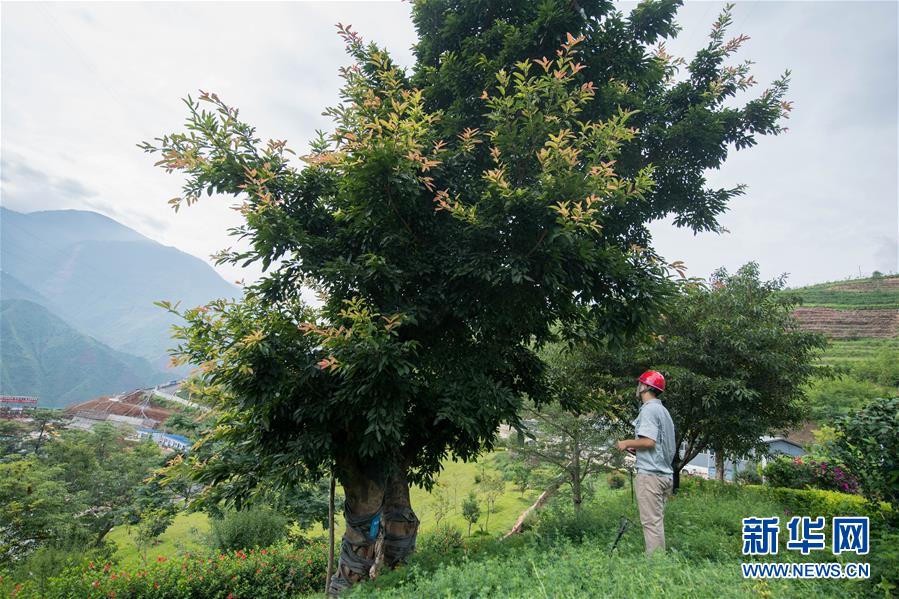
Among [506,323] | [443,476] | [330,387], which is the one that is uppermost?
[506,323]

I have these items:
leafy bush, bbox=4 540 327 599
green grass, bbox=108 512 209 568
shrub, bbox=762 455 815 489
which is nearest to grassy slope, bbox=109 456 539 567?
green grass, bbox=108 512 209 568

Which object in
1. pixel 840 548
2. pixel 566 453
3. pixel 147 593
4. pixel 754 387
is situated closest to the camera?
pixel 840 548

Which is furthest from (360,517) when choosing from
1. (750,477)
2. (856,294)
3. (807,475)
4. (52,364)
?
(52,364)

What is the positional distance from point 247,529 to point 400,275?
12.8 meters

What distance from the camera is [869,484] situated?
225 inches

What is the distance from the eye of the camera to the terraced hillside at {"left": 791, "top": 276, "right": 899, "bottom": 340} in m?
66.7

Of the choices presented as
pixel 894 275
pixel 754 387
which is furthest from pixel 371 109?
pixel 894 275

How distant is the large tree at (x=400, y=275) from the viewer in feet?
16.9

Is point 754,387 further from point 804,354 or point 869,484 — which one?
point 869,484

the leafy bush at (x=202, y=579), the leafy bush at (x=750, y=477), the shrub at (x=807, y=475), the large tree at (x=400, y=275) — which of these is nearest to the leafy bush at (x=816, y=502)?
the shrub at (x=807, y=475)

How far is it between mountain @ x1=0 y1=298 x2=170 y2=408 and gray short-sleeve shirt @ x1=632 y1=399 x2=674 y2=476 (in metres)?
199

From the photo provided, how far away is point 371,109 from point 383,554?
7255 millimetres

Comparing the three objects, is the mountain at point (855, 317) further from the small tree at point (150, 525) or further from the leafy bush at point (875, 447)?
the small tree at point (150, 525)

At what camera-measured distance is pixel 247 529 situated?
1403 centimetres
